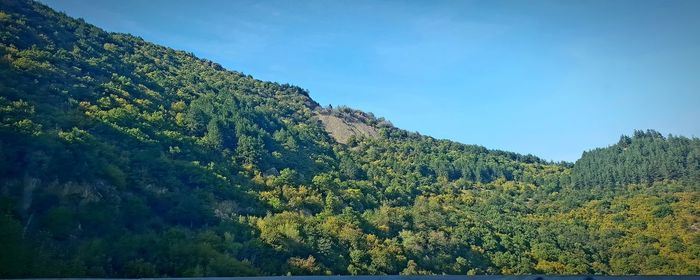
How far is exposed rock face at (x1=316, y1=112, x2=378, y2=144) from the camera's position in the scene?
4481 cm

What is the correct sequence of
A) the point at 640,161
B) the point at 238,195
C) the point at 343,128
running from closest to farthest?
the point at 238,195
the point at 640,161
the point at 343,128

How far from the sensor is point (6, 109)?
14609mm

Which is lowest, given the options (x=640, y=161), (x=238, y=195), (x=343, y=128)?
(x=238, y=195)

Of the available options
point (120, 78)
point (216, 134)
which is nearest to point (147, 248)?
point (216, 134)

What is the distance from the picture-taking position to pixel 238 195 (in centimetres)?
2152

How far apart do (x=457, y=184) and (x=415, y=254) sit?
1594 cm

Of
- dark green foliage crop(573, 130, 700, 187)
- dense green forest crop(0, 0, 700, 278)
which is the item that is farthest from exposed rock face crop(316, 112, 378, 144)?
dark green foliage crop(573, 130, 700, 187)

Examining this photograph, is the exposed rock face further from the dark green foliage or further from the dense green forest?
the dark green foliage

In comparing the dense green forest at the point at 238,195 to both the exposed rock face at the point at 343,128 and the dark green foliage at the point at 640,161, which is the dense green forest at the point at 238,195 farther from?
the exposed rock face at the point at 343,128

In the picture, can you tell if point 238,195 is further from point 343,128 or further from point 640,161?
point 343,128

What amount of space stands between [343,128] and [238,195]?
2661 cm

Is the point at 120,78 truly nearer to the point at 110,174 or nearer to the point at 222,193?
the point at 222,193

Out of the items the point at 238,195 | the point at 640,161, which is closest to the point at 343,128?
the point at 238,195

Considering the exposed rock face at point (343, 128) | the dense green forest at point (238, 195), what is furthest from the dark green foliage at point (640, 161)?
the exposed rock face at point (343, 128)
